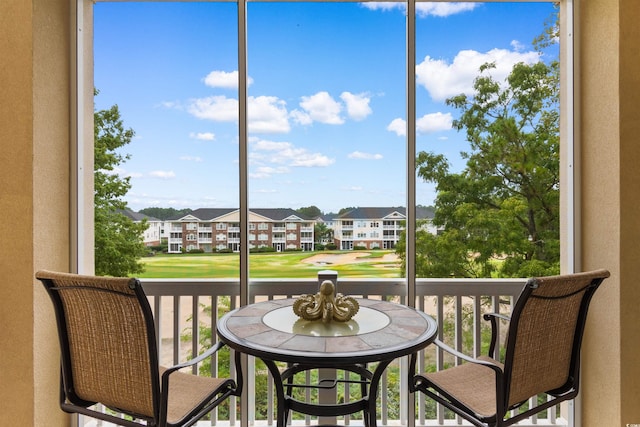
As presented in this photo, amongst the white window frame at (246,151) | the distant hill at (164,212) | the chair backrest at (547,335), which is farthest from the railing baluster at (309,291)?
the chair backrest at (547,335)

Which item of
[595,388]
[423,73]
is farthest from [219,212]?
[595,388]

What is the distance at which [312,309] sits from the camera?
5.13ft

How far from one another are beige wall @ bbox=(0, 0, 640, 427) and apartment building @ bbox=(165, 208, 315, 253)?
0.72 m

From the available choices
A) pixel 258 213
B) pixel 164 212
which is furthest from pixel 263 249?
pixel 164 212

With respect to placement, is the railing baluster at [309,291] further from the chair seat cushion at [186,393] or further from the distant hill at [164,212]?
the distant hill at [164,212]

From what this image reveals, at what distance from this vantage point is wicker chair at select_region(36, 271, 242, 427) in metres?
1.24

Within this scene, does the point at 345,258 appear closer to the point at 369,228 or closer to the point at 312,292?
the point at 369,228

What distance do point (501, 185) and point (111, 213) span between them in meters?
3.14

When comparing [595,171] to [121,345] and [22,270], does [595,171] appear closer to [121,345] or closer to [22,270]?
[121,345]

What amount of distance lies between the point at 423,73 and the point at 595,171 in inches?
58.8

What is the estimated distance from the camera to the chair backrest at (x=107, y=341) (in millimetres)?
1232

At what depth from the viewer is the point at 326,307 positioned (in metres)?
1.56

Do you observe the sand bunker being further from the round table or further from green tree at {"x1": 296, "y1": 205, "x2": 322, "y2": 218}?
the round table

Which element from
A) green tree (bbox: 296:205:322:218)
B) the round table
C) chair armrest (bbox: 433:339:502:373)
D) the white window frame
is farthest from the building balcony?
green tree (bbox: 296:205:322:218)
